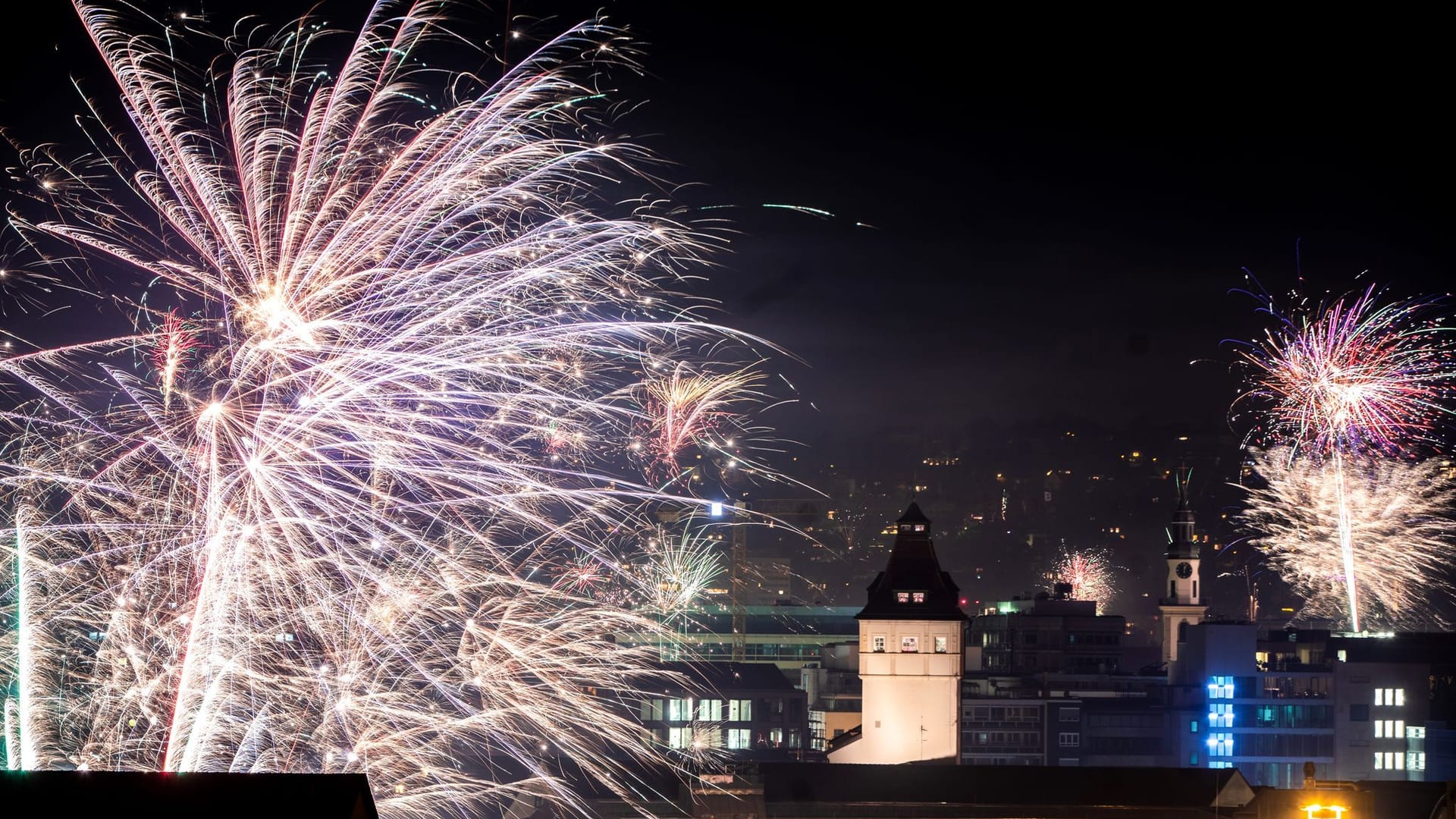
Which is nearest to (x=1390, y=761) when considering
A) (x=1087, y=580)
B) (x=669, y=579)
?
(x=669, y=579)

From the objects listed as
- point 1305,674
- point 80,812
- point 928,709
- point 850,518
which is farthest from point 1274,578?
point 80,812

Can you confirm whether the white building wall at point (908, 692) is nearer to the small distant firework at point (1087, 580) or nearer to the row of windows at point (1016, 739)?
the row of windows at point (1016, 739)

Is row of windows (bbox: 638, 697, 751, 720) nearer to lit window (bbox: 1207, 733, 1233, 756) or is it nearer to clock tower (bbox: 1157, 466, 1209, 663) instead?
lit window (bbox: 1207, 733, 1233, 756)

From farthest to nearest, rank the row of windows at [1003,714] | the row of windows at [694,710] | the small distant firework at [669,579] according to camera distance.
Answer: the row of windows at [694,710] → the row of windows at [1003,714] → the small distant firework at [669,579]

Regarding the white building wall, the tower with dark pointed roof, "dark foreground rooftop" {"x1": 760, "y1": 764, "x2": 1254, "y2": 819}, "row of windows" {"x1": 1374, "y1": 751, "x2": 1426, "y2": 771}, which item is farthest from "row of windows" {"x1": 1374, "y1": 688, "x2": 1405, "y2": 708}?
"dark foreground rooftop" {"x1": 760, "y1": 764, "x2": 1254, "y2": 819}

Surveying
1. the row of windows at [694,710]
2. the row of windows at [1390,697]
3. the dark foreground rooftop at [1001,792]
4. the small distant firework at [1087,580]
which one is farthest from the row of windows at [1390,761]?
the dark foreground rooftop at [1001,792]

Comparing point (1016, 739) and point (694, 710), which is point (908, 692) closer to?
point (1016, 739)
